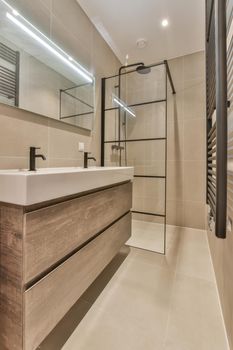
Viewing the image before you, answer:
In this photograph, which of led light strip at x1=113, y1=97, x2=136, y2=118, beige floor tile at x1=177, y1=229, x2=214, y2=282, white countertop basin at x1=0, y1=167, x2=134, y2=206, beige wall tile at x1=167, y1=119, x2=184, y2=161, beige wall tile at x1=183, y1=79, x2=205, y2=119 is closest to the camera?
white countertop basin at x1=0, y1=167, x2=134, y2=206

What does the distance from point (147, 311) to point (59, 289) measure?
652mm

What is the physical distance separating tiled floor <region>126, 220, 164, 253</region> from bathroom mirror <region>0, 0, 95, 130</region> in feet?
4.43

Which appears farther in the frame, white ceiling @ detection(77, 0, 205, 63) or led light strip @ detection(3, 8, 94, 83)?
white ceiling @ detection(77, 0, 205, 63)

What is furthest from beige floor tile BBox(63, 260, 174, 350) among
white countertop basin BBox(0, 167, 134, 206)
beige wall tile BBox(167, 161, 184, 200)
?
beige wall tile BBox(167, 161, 184, 200)

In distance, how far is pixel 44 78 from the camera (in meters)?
1.42

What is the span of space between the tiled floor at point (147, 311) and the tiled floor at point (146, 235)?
0.29m

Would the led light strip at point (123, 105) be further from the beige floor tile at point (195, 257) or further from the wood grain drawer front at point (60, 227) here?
the beige floor tile at point (195, 257)

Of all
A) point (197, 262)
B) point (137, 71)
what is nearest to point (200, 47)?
point (137, 71)

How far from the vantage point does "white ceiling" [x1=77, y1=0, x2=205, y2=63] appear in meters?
1.81

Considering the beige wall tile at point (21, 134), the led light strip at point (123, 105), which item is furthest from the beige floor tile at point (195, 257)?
the led light strip at point (123, 105)

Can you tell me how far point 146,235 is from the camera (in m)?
2.21

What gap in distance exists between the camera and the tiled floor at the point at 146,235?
2.09m

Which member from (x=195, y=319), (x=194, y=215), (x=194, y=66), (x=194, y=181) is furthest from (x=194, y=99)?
(x=195, y=319)

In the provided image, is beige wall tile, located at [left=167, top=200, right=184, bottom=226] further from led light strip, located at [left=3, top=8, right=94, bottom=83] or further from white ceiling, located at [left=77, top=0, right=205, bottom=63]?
white ceiling, located at [left=77, top=0, right=205, bottom=63]
